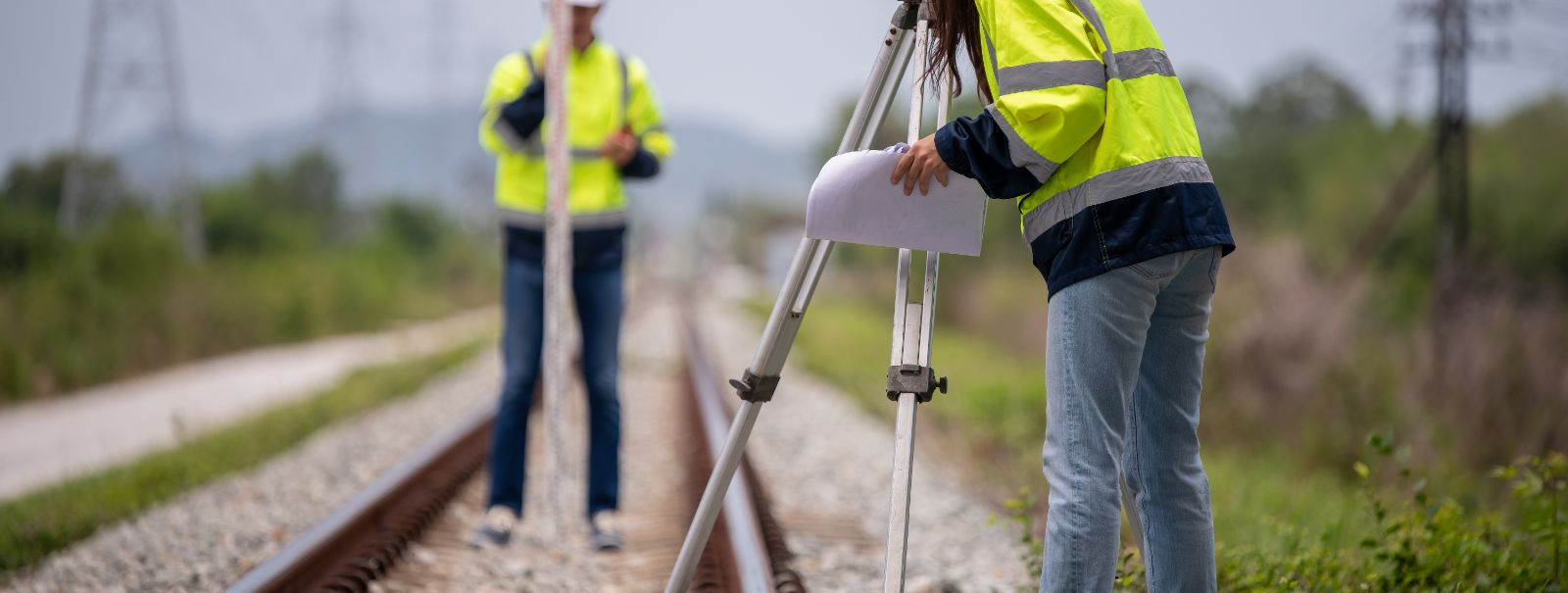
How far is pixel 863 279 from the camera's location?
Answer: 1171 inches

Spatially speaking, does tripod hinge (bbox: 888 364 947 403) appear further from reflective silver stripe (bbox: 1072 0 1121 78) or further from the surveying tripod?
reflective silver stripe (bbox: 1072 0 1121 78)

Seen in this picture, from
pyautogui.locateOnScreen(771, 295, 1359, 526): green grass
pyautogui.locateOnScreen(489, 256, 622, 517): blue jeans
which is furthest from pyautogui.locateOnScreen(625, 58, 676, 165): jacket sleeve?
pyautogui.locateOnScreen(771, 295, 1359, 526): green grass

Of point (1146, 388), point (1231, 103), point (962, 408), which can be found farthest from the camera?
point (1231, 103)

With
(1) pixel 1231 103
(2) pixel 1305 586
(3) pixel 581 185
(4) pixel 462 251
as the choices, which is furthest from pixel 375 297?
(1) pixel 1231 103

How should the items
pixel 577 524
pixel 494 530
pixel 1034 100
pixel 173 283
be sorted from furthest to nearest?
pixel 173 283
pixel 577 524
pixel 494 530
pixel 1034 100

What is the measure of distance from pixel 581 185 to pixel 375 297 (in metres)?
20.8

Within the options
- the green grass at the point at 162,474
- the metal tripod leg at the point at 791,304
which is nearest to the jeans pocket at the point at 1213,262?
the metal tripod leg at the point at 791,304

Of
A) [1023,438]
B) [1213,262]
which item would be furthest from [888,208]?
[1023,438]

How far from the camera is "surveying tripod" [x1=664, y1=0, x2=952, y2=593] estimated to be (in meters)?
2.35

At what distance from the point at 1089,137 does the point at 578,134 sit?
2.58 metres

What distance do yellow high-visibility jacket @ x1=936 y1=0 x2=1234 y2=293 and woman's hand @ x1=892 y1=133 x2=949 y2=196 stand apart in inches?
1.8

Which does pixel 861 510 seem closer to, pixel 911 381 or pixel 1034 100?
pixel 911 381

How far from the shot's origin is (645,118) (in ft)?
15.0

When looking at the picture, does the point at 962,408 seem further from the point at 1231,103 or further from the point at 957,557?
the point at 1231,103
